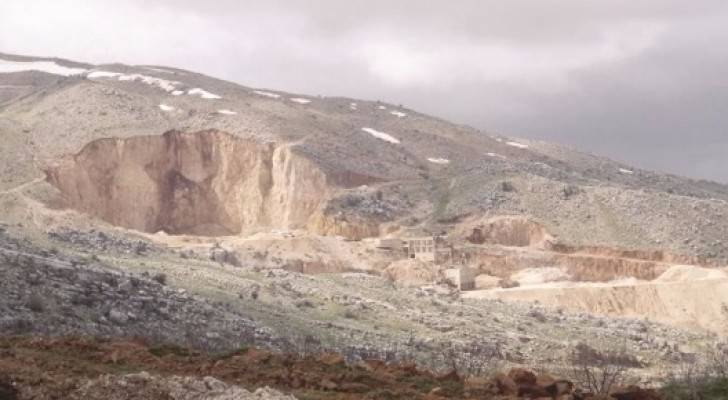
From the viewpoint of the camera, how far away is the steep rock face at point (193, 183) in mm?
55375

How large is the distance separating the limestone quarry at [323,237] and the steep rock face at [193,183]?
13cm

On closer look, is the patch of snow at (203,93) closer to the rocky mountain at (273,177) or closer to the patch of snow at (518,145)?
the rocky mountain at (273,177)

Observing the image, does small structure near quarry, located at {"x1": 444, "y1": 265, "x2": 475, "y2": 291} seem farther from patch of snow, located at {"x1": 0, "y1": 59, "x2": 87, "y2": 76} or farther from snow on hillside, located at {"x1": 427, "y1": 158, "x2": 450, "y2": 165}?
patch of snow, located at {"x1": 0, "y1": 59, "x2": 87, "y2": 76}

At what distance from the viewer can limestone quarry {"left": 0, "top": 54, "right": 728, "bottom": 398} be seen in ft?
74.5

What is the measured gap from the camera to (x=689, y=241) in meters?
50.6

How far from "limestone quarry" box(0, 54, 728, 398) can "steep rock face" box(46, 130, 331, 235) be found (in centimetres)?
13

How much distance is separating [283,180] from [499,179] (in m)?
14.3

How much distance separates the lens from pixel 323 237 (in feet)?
162

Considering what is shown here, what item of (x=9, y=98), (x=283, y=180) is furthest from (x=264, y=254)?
(x=9, y=98)

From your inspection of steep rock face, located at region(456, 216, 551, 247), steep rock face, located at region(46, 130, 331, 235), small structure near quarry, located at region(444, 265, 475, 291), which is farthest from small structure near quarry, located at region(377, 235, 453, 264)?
steep rock face, located at region(46, 130, 331, 235)

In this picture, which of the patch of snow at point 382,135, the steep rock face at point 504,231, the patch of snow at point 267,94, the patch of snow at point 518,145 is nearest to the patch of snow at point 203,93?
the patch of snow at point 267,94

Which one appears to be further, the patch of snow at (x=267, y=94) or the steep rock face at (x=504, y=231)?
the patch of snow at (x=267, y=94)

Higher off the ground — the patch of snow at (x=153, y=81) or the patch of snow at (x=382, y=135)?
the patch of snow at (x=153, y=81)

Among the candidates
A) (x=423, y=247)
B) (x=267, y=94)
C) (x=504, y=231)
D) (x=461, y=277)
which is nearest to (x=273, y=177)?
(x=423, y=247)
